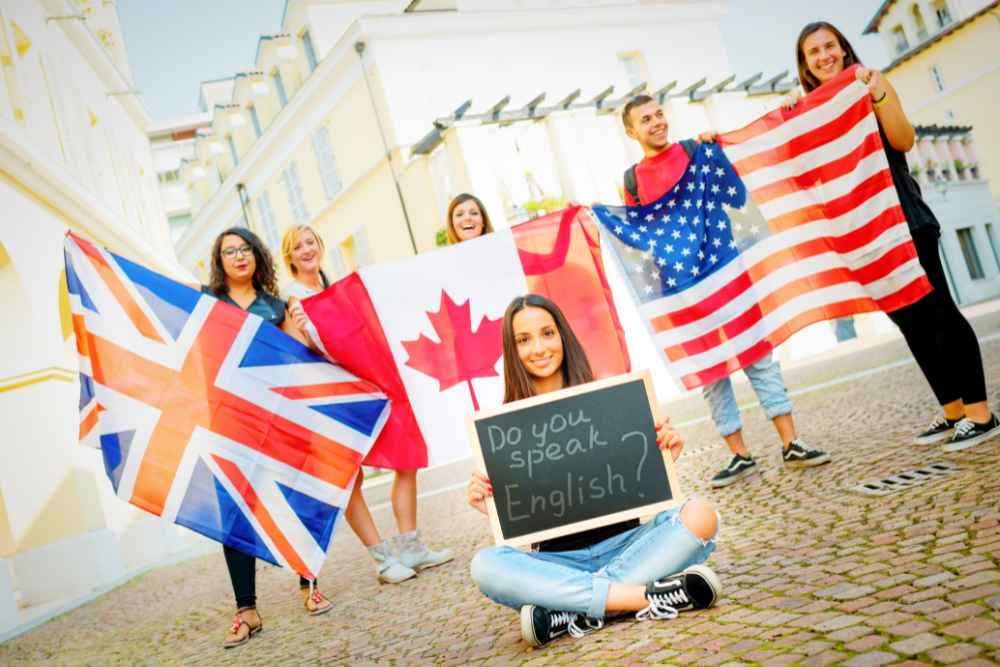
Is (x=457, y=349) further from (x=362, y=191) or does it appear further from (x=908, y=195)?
(x=362, y=191)

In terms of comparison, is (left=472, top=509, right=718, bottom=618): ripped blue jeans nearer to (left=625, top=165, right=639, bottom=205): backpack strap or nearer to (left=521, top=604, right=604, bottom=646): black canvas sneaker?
(left=521, top=604, right=604, bottom=646): black canvas sneaker

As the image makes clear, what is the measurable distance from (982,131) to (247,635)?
4238 centimetres

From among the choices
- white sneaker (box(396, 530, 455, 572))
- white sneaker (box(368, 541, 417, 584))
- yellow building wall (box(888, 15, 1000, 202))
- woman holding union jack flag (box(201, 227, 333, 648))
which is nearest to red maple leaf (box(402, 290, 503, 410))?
woman holding union jack flag (box(201, 227, 333, 648))

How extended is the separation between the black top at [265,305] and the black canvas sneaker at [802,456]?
135 inches

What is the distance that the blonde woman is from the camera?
5.44 m

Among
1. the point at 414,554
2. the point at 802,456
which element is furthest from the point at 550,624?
the point at 802,456

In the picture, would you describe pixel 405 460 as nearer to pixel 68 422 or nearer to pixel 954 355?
pixel 954 355

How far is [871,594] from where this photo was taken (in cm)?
267

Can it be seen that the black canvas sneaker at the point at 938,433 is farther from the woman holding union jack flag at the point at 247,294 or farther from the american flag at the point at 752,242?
the woman holding union jack flag at the point at 247,294

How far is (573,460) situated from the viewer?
3115 mm

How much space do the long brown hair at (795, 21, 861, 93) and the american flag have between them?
0.10 meters

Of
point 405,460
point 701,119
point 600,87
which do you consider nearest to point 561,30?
point 600,87

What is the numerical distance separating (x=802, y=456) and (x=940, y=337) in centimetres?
114

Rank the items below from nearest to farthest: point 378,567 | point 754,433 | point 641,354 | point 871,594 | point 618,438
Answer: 1. point 871,594
2. point 618,438
3. point 378,567
4. point 754,433
5. point 641,354
